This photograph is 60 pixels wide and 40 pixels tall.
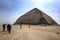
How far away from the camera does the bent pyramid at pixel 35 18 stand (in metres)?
87.8

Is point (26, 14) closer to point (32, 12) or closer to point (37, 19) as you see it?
point (32, 12)

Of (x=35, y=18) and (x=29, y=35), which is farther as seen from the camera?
(x=35, y=18)

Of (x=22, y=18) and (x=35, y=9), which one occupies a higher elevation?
(x=35, y=9)

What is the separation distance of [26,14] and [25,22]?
365 inches

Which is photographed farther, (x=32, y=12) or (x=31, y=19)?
(x=32, y=12)

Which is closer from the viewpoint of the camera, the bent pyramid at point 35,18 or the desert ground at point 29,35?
the desert ground at point 29,35

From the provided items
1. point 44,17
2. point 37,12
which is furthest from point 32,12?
point 44,17

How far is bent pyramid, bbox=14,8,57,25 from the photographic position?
288 ft

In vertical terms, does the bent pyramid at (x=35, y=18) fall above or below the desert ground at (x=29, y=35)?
above

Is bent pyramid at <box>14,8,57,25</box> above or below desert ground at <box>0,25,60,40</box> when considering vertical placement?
above

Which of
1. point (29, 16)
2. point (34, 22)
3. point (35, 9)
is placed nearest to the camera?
point (34, 22)

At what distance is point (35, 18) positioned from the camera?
91375 millimetres

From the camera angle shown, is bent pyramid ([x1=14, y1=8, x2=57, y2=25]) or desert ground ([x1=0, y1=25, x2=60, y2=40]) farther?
bent pyramid ([x1=14, y1=8, x2=57, y2=25])

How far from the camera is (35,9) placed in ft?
330
